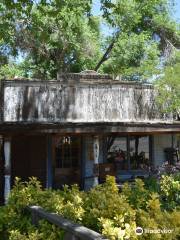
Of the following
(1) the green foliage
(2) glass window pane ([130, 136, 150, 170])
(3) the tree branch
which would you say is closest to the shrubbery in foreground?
(1) the green foliage

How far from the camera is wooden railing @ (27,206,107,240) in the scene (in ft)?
18.0

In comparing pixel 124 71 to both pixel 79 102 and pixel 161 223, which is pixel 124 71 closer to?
pixel 79 102

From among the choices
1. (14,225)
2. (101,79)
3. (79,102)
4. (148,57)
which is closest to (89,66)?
(148,57)

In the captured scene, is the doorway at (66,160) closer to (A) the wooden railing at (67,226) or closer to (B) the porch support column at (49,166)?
(B) the porch support column at (49,166)

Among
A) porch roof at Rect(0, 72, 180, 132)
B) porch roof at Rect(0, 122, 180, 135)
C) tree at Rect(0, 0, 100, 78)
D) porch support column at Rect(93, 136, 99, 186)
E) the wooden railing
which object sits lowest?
the wooden railing

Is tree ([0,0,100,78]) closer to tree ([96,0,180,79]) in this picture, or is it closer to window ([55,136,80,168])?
tree ([96,0,180,79])

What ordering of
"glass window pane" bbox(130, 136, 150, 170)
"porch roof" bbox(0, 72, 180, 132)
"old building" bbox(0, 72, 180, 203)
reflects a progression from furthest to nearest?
"glass window pane" bbox(130, 136, 150, 170) < "old building" bbox(0, 72, 180, 203) < "porch roof" bbox(0, 72, 180, 132)

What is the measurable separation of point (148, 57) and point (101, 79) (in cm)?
1597

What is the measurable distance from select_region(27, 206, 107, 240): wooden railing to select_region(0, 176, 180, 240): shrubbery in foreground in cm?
14

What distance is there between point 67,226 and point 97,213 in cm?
77

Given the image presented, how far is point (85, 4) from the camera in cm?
1522

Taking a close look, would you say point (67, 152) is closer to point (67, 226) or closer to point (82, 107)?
point (82, 107)

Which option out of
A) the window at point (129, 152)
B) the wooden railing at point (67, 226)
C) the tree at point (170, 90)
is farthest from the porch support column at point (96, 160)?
the wooden railing at point (67, 226)

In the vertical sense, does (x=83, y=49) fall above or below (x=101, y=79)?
above
